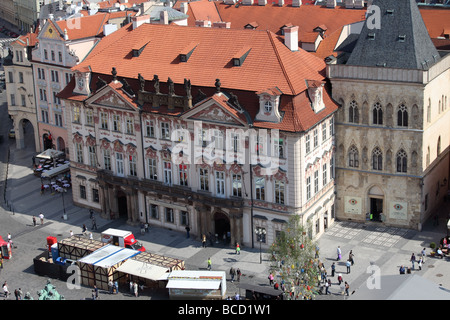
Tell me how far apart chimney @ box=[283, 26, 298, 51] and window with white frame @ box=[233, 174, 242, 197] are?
16.7 meters

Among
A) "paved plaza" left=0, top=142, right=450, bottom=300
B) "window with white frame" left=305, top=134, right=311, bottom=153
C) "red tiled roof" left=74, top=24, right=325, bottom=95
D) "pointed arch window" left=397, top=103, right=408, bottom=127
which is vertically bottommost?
"paved plaza" left=0, top=142, right=450, bottom=300

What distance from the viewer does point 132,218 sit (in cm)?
9638

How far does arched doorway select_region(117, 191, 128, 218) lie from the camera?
98056mm

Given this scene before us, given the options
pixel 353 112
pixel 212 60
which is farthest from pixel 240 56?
pixel 353 112

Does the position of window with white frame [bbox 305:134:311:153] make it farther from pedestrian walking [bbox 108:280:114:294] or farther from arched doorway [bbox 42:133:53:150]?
arched doorway [bbox 42:133:53:150]

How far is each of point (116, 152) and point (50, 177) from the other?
20258 millimetres

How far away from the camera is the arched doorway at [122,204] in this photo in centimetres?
9806

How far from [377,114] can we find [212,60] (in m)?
20.8

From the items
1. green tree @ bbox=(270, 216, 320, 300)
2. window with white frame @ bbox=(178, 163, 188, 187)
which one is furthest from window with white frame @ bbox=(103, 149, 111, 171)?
green tree @ bbox=(270, 216, 320, 300)

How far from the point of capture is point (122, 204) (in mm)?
99312

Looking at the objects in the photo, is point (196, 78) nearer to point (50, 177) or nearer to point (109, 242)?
point (109, 242)

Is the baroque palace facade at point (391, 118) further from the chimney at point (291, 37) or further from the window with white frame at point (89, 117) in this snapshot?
the window with white frame at point (89, 117)
